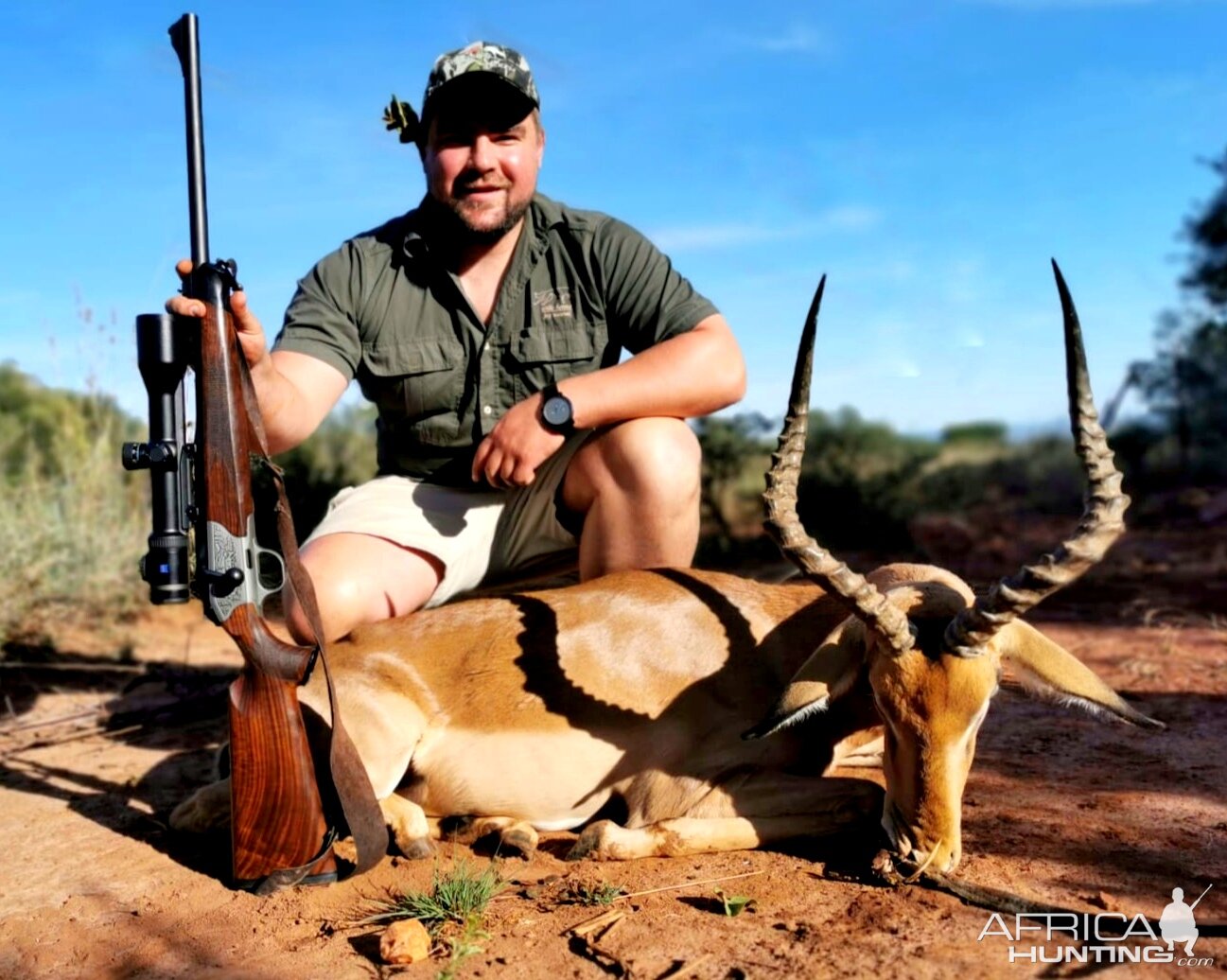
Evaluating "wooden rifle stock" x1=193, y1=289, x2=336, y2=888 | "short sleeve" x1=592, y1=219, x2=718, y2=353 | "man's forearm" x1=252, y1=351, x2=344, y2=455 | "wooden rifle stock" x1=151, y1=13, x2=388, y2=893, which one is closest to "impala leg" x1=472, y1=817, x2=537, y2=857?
"wooden rifle stock" x1=151, y1=13, x2=388, y2=893

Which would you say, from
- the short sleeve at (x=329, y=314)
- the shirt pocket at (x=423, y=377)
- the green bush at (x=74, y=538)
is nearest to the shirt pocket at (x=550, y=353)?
the shirt pocket at (x=423, y=377)

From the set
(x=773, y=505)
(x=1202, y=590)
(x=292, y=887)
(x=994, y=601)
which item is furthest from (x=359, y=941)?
(x=1202, y=590)

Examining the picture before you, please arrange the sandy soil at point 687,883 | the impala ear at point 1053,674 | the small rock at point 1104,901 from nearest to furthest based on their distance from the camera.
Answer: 1. the sandy soil at point 687,883
2. the small rock at point 1104,901
3. the impala ear at point 1053,674

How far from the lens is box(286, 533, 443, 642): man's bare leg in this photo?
4.69 meters

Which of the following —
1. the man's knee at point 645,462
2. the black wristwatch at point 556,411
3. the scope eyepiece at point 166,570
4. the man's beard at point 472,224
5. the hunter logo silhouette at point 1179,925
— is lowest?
the hunter logo silhouette at point 1179,925

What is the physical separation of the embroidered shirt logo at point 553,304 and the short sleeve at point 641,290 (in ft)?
0.60

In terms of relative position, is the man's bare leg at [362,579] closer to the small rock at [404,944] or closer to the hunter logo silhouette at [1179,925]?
the small rock at [404,944]

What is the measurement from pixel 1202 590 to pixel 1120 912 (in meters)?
6.36

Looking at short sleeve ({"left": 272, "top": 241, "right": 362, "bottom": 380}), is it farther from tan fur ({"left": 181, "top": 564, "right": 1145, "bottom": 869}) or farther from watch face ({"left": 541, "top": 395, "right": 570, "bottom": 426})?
tan fur ({"left": 181, "top": 564, "right": 1145, "bottom": 869})

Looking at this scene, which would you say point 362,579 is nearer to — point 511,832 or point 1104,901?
point 511,832

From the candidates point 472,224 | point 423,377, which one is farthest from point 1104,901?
point 472,224

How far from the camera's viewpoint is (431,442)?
532cm

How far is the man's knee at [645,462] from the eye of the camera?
476 cm

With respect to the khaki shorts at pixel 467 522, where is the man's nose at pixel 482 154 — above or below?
above
